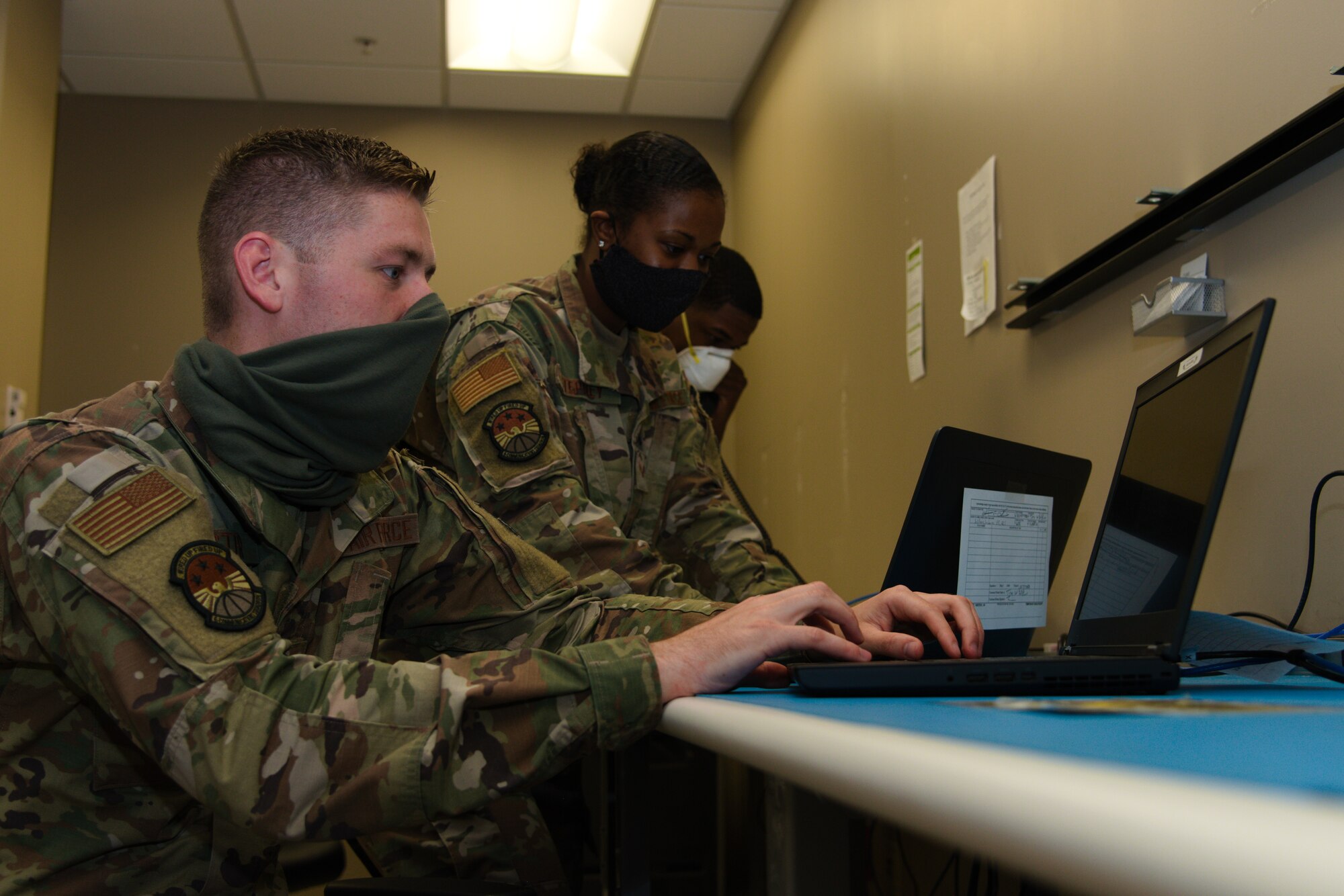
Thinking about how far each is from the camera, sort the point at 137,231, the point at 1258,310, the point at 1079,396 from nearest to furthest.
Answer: the point at 1258,310, the point at 1079,396, the point at 137,231

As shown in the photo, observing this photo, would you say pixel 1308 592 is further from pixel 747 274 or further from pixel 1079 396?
pixel 747 274

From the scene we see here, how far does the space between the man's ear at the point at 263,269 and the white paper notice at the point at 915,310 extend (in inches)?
56.7

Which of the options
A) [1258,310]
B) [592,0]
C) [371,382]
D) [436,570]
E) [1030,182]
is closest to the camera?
[1258,310]

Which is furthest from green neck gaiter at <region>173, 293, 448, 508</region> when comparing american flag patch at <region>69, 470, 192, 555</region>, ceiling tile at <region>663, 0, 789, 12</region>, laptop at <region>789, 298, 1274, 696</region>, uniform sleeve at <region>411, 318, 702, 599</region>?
ceiling tile at <region>663, 0, 789, 12</region>

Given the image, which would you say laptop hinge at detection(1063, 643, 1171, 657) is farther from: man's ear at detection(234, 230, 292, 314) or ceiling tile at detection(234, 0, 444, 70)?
ceiling tile at detection(234, 0, 444, 70)

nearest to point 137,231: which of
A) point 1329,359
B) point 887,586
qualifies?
point 887,586

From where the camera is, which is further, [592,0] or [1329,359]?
[592,0]

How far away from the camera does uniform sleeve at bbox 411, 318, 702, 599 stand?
140 cm

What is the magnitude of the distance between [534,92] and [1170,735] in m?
3.76

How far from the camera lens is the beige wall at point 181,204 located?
3686 mm

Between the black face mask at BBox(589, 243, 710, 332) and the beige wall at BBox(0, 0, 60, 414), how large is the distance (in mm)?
1948

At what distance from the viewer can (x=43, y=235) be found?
305cm

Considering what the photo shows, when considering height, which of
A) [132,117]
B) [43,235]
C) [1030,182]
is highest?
[132,117]

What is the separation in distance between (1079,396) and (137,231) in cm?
341
